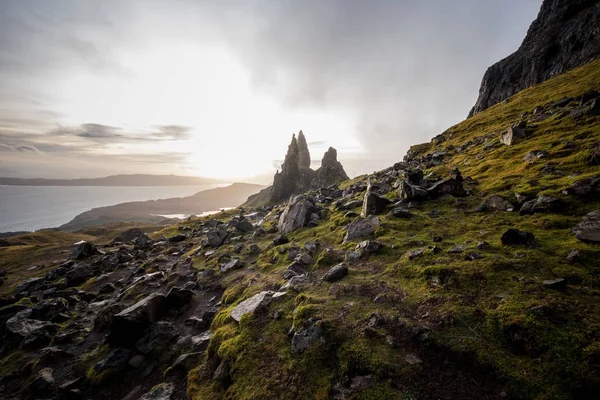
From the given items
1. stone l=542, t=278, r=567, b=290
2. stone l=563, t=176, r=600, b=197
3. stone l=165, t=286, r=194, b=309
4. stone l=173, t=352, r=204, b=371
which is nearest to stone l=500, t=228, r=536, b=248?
stone l=542, t=278, r=567, b=290

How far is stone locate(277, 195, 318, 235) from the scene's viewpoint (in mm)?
29272

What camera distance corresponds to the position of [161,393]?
11.0 meters

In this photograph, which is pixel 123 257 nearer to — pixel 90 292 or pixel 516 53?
pixel 90 292

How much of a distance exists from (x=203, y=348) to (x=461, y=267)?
44.1 feet

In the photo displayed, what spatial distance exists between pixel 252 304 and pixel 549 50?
13932cm

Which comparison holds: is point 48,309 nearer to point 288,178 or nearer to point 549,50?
point 288,178

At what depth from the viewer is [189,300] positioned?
1864 cm

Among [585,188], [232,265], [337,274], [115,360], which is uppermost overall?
[585,188]

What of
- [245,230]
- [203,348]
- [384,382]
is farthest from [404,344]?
[245,230]

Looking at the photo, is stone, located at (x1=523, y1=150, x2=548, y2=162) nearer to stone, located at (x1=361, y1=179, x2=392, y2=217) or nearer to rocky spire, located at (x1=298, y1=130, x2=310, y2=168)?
stone, located at (x1=361, y1=179, x2=392, y2=217)

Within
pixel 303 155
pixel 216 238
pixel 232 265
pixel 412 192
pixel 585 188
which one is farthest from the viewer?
pixel 303 155

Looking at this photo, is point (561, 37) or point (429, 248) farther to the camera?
point (561, 37)

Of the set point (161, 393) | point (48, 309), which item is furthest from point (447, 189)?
point (48, 309)

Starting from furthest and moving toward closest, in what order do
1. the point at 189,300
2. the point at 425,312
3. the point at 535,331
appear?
the point at 189,300 → the point at 425,312 → the point at 535,331
